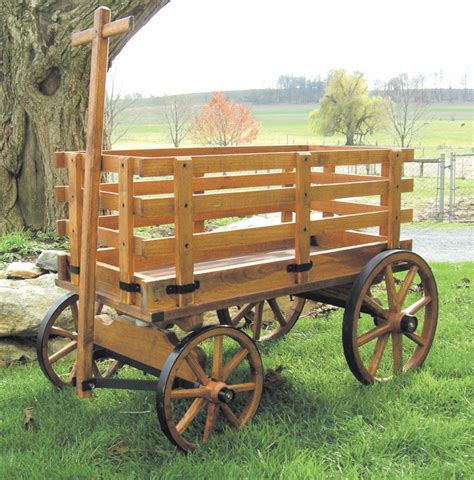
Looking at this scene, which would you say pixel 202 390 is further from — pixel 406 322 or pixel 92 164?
pixel 406 322

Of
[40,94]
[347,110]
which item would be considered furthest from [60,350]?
[347,110]

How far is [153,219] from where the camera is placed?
5027 millimetres

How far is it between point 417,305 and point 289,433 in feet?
4.96

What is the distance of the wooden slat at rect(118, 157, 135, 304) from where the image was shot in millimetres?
3852

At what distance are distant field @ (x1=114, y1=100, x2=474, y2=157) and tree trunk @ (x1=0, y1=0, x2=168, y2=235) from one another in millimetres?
43694

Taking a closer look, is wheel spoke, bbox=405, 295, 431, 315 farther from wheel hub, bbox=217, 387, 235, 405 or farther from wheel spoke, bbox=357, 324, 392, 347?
wheel hub, bbox=217, 387, 235, 405

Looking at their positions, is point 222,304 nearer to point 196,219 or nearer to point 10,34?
point 196,219

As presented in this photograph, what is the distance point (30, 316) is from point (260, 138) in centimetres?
6130

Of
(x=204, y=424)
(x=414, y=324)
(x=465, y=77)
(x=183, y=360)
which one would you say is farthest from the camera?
(x=465, y=77)

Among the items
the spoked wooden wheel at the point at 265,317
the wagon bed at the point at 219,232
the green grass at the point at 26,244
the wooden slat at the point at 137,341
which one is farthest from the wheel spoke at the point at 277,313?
the green grass at the point at 26,244

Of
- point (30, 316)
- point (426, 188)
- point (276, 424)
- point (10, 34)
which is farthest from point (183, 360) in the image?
point (426, 188)

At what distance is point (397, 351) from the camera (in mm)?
5012

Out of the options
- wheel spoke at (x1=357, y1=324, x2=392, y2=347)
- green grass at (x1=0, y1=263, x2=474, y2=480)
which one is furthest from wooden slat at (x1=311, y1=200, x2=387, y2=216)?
green grass at (x1=0, y1=263, x2=474, y2=480)

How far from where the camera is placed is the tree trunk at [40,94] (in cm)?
789
